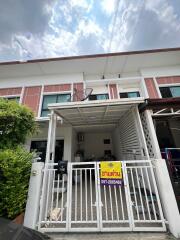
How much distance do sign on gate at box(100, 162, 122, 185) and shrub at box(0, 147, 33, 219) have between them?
2007 mm

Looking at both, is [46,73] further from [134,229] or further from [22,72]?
[134,229]

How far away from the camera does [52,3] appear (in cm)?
840

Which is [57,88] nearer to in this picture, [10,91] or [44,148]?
[10,91]

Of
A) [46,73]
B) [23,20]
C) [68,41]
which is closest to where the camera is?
[23,20]

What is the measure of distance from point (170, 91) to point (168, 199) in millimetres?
7306

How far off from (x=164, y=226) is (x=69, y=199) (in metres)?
2.26

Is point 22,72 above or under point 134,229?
above

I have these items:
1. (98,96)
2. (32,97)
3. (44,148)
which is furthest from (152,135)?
(32,97)

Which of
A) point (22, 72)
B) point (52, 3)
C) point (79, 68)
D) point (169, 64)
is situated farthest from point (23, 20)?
point (169, 64)

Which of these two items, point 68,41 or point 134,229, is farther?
point 68,41

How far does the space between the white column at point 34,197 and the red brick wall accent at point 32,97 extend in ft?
18.3

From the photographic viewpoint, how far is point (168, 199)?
9.49ft

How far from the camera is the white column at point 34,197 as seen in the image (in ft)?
9.66

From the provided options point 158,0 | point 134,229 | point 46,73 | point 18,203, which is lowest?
point 134,229
